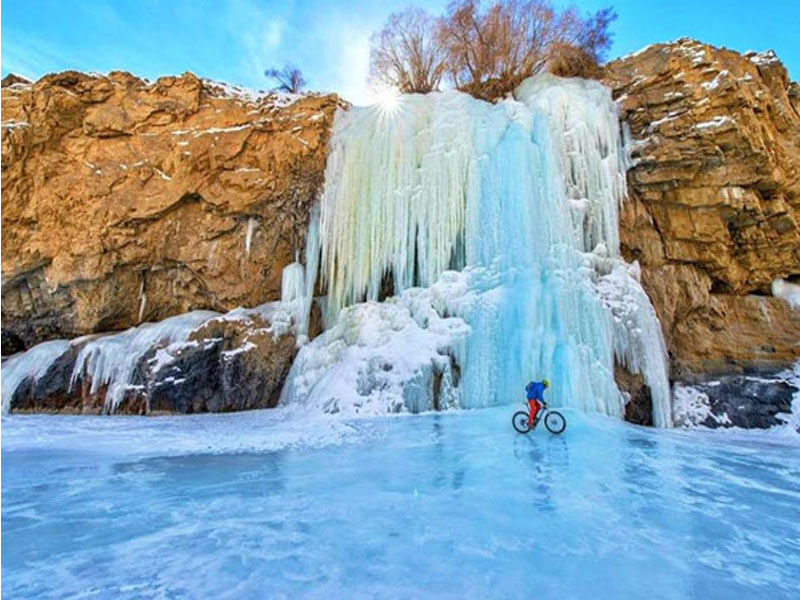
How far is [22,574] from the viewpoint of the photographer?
7.48 feet

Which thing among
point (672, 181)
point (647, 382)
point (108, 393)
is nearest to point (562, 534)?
point (647, 382)

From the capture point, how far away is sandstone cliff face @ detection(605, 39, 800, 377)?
31.1ft

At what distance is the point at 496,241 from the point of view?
383 inches

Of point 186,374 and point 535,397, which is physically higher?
point 186,374

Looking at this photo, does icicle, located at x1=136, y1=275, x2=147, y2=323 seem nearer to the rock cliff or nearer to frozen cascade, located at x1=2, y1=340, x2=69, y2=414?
the rock cliff

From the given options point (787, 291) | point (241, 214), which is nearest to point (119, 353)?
point (241, 214)

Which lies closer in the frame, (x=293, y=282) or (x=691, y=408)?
(x=691, y=408)

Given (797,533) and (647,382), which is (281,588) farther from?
(647,382)

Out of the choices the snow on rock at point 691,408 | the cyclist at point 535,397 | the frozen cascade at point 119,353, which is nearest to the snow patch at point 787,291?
the snow on rock at point 691,408

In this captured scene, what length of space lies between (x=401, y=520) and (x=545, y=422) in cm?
399

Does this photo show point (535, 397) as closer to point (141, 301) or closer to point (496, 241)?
point (496, 241)

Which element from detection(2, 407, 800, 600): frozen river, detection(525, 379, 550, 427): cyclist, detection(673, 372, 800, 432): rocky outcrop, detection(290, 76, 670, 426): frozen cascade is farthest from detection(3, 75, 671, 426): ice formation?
detection(2, 407, 800, 600): frozen river

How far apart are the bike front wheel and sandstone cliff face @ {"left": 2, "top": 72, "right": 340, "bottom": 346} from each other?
7257 millimetres

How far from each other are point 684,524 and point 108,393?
11.0 meters
